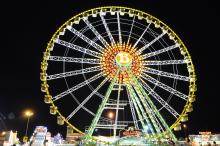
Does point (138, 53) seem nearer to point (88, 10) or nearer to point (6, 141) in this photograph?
point (88, 10)

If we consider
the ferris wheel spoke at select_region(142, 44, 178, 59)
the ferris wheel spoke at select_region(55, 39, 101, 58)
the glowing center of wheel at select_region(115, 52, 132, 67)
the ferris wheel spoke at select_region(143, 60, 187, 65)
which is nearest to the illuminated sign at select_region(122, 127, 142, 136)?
the glowing center of wheel at select_region(115, 52, 132, 67)

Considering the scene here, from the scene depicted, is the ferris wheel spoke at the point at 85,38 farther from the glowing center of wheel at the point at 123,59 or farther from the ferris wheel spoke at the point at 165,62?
the ferris wheel spoke at the point at 165,62

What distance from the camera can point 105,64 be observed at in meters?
29.1

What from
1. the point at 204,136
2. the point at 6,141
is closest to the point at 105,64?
the point at 6,141

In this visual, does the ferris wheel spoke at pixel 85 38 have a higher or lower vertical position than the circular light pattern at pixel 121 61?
higher

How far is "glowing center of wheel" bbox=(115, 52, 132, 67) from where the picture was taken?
2849 cm

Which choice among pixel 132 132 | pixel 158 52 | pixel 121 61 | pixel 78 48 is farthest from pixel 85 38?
pixel 132 132

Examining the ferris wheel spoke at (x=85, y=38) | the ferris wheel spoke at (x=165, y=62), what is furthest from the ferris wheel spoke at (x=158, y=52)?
the ferris wheel spoke at (x=85, y=38)

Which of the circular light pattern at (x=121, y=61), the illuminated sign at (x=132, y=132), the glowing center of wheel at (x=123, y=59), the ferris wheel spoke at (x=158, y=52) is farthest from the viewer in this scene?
the ferris wheel spoke at (x=158, y=52)

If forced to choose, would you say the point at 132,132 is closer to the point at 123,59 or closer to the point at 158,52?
the point at 123,59

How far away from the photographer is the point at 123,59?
28578 mm

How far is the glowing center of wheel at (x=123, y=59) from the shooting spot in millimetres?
28486

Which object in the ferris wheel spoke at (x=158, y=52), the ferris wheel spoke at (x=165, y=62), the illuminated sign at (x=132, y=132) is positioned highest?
the ferris wheel spoke at (x=158, y=52)

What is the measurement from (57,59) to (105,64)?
4961 mm
